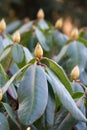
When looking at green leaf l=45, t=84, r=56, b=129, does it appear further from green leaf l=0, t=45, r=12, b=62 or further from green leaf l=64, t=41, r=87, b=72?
green leaf l=64, t=41, r=87, b=72

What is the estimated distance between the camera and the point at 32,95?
0.91m

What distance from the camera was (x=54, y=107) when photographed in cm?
95

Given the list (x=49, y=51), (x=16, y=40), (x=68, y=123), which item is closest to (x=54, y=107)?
(x=68, y=123)

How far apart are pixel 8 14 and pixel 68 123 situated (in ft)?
9.06

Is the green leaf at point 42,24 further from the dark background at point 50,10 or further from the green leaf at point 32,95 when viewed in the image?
the dark background at point 50,10

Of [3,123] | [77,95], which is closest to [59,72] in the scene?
[77,95]

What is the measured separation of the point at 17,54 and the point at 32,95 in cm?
22

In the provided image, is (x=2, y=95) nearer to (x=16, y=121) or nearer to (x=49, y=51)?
(x=16, y=121)

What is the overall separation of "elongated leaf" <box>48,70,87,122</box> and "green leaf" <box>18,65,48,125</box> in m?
0.03

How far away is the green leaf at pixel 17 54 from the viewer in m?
1.10

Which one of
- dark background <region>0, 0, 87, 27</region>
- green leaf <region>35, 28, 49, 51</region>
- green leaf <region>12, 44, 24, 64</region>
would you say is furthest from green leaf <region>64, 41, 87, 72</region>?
dark background <region>0, 0, 87, 27</region>

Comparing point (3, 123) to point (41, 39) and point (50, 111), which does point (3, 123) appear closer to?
point (50, 111)

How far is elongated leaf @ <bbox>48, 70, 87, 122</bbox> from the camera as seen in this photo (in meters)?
0.89

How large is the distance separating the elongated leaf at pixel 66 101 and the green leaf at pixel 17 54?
18 centimetres
